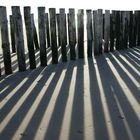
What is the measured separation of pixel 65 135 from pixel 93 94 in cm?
153

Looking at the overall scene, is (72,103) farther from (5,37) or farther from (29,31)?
(29,31)

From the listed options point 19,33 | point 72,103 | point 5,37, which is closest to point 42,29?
point 19,33

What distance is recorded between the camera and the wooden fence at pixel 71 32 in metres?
6.80

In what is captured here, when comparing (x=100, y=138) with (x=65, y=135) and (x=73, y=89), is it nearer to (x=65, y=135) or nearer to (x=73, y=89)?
(x=65, y=135)

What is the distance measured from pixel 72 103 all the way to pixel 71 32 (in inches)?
135

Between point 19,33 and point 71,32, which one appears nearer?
point 19,33

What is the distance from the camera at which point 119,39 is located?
30.8ft

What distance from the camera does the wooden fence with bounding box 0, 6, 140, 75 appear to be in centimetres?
680

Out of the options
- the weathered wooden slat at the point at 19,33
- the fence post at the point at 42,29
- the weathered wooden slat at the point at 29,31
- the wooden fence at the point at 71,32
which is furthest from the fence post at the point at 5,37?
the fence post at the point at 42,29

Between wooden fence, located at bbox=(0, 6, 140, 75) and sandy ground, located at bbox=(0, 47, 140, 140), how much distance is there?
0.47m

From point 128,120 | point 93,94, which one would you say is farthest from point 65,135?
point 93,94

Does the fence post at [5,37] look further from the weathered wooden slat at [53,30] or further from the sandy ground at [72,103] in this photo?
the weathered wooden slat at [53,30]

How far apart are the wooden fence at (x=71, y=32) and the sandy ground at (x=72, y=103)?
0.47 metres

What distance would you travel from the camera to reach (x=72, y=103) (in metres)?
4.84
